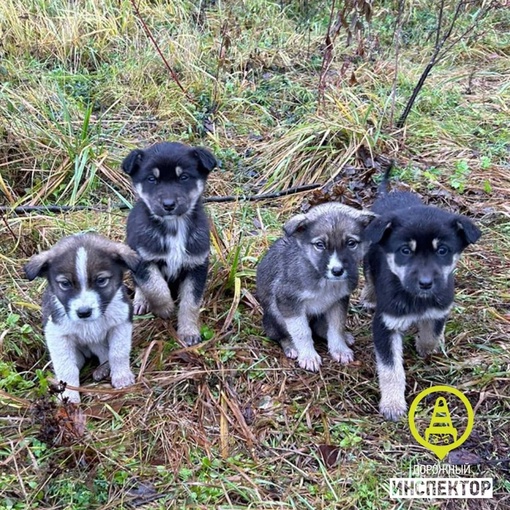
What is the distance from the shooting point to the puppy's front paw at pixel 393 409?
184 inches

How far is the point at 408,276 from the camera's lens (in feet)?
14.8

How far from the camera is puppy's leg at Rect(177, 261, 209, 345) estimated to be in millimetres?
5500

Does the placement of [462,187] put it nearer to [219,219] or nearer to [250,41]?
[219,219]

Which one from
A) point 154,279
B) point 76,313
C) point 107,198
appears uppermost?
point 76,313

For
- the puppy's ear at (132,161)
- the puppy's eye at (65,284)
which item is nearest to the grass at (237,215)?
the puppy's eye at (65,284)

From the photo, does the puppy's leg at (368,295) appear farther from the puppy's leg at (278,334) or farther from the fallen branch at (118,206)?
the fallen branch at (118,206)

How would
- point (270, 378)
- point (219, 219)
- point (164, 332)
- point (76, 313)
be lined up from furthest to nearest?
point (219, 219), point (164, 332), point (270, 378), point (76, 313)

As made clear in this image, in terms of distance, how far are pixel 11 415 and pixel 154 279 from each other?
153 centimetres

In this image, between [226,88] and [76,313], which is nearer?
[76,313]

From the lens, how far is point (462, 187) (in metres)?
7.34

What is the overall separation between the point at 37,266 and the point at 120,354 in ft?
2.96

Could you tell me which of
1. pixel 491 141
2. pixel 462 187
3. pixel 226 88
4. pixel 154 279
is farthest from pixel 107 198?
pixel 491 141

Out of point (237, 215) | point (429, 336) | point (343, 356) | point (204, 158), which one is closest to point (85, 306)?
point (204, 158)

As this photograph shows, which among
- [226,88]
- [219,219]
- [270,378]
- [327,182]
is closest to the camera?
[270,378]
